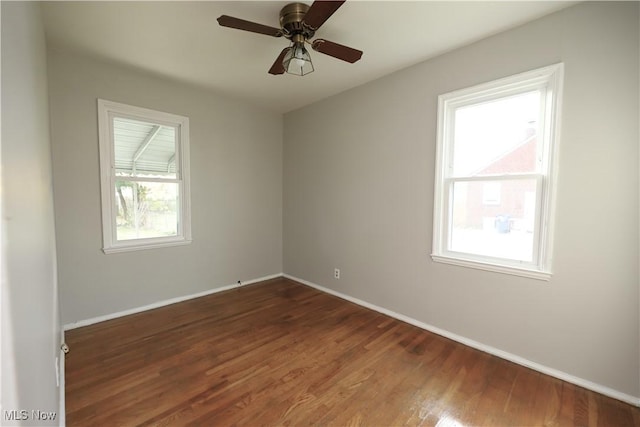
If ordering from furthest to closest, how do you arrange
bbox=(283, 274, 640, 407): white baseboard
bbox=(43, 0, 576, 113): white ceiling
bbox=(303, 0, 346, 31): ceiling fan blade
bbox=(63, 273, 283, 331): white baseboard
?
bbox=(63, 273, 283, 331): white baseboard → bbox=(43, 0, 576, 113): white ceiling → bbox=(283, 274, 640, 407): white baseboard → bbox=(303, 0, 346, 31): ceiling fan blade

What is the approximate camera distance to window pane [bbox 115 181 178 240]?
9.34ft

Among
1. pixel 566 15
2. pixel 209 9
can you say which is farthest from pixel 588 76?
pixel 209 9

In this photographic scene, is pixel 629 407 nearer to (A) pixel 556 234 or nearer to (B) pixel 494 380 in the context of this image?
(B) pixel 494 380

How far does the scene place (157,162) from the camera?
3070mm

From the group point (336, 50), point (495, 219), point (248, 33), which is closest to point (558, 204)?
point (495, 219)

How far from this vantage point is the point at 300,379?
1896 mm

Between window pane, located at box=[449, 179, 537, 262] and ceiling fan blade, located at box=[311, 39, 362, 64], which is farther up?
ceiling fan blade, located at box=[311, 39, 362, 64]

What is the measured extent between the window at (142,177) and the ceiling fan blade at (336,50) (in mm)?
2073

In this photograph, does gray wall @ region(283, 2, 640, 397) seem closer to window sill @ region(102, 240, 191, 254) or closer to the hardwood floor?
the hardwood floor

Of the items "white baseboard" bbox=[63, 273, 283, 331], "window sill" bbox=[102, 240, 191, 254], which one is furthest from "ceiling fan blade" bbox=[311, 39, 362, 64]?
"white baseboard" bbox=[63, 273, 283, 331]

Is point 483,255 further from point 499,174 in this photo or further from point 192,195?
point 192,195

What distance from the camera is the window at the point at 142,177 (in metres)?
2.71

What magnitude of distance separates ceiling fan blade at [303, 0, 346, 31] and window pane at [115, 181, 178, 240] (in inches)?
96.8

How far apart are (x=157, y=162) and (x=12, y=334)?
2.99 meters
